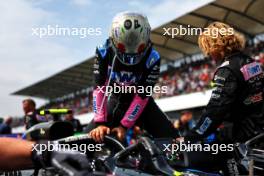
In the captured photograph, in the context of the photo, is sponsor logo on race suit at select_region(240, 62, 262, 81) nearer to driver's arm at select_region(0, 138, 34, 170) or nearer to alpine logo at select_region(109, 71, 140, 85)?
alpine logo at select_region(109, 71, 140, 85)

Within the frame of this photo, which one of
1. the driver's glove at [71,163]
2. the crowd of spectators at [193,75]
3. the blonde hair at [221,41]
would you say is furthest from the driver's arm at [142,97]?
the crowd of spectators at [193,75]

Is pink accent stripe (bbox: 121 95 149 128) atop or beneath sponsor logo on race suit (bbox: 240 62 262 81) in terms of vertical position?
beneath

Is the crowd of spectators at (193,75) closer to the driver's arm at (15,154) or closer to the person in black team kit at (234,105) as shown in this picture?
the person in black team kit at (234,105)

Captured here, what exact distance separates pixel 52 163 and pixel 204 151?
178cm

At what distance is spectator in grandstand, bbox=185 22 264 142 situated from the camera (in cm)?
388

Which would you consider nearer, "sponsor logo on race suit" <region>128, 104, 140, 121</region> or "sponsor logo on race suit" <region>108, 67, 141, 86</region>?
"sponsor logo on race suit" <region>128, 104, 140, 121</region>

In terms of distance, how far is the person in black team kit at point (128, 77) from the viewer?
4.37 metres

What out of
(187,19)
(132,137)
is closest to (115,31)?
(132,137)

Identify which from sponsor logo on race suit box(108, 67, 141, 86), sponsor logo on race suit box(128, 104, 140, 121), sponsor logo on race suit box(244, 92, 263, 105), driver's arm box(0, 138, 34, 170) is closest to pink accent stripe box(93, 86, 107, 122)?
sponsor logo on race suit box(108, 67, 141, 86)

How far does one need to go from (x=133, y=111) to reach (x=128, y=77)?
16.1 inches

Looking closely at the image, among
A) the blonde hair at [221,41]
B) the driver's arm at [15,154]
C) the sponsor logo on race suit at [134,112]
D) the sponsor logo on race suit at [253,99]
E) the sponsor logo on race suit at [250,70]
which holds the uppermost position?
the blonde hair at [221,41]

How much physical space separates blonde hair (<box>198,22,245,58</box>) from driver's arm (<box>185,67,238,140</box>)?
1.05ft

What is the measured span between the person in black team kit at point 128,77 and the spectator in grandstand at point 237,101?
2.34ft

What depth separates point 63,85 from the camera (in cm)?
4056
